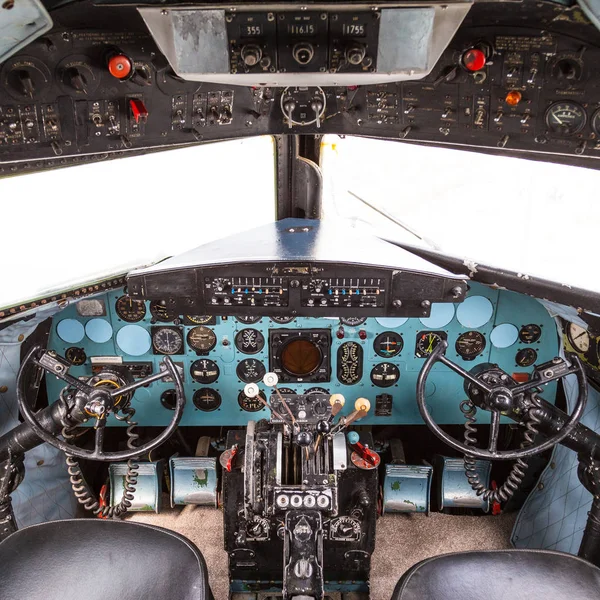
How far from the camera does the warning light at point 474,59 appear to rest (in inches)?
76.0

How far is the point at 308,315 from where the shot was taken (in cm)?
233

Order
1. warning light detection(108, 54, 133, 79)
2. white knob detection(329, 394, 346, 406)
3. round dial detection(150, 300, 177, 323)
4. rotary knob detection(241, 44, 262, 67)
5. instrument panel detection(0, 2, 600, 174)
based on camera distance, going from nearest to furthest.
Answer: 1. rotary knob detection(241, 44, 262, 67)
2. instrument panel detection(0, 2, 600, 174)
3. warning light detection(108, 54, 133, 79)
4. white knob detection(329, 394, 346, 406)
5. round dial detection(150, 300, 177, 323)

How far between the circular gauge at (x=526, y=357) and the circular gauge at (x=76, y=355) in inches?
84.4

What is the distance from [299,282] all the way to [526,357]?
1.29 m

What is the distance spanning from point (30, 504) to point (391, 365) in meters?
1.85

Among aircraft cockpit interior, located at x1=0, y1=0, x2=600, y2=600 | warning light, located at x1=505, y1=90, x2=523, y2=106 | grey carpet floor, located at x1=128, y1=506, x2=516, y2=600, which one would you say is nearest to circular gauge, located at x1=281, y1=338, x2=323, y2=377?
→ aircraft cockpit interior, located at x1=0, y1=0, x2=600, y2=600

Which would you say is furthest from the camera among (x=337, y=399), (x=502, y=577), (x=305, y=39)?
(x=337, y=399)

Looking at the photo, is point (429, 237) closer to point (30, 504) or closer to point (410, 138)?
point (410, 138)

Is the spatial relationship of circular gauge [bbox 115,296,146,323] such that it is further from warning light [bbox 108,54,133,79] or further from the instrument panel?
warning light [bbox 108,54,133,79]

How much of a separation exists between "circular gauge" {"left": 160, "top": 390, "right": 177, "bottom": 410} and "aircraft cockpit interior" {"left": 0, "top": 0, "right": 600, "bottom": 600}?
14 mm

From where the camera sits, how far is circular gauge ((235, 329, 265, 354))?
107 inches

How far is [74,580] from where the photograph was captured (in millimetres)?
1670

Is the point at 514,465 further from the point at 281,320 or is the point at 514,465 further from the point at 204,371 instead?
the point at 204,371

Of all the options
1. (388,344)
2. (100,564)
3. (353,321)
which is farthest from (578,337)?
(100,564)
